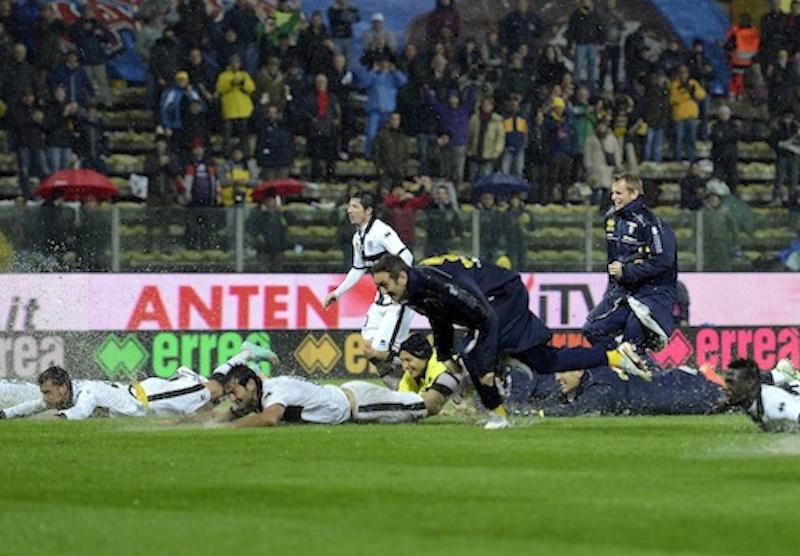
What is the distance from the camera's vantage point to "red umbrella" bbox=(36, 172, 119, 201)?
2523cm

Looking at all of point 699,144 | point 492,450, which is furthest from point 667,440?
point 699,144

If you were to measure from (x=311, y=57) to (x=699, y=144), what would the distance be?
694cm

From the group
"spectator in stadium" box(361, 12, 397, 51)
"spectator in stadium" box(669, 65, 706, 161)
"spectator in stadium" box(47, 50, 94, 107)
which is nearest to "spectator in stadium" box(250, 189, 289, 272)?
"spectator in stadium" box(47, 50, 94, 107)

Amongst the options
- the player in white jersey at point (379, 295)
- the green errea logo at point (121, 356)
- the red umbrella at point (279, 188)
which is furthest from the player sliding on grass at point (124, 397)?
the red umbrella at point (279, 188)

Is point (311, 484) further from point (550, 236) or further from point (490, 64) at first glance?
point (490, 64)

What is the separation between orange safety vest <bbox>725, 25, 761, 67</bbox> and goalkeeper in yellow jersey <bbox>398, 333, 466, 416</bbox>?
58.8 ft

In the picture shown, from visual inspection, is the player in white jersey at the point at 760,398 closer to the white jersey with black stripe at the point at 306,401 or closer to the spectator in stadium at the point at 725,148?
the white jersey with black stripe at the point at 306,401

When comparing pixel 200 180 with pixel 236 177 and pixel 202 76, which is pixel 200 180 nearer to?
pixel 236 177

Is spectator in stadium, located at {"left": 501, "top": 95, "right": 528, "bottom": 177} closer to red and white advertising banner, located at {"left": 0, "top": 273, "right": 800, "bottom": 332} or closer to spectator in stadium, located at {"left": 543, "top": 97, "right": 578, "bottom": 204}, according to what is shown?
spectator in stadium, located at {"left": 543, "top": 97, "right": 578, "bottom": 204}

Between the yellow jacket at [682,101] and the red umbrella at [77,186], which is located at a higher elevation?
the yellow jacket at [682,101]

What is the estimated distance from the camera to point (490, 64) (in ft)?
102

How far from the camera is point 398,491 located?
1089 centimetres

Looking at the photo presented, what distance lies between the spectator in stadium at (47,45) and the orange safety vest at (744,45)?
12.6 m

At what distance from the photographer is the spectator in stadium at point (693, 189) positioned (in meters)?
29.4
